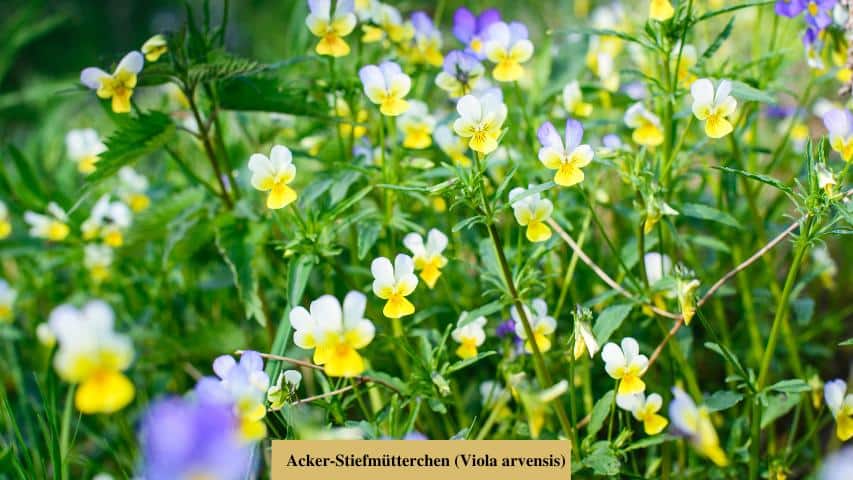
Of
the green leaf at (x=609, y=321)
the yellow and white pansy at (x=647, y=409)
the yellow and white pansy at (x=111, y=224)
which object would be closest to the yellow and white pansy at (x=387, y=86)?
the green leaf at (x=609, y=321)

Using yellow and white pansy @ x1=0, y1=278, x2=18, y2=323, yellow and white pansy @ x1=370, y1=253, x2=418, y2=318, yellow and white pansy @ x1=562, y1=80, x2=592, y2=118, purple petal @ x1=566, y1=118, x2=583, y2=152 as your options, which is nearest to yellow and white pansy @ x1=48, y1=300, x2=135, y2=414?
yellow and white pansy @ x1=370, y1=253, x2=418, y2=318

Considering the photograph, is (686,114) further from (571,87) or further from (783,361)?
(783,361)

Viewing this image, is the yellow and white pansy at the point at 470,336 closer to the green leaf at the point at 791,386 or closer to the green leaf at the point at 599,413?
the green leaf at the point at 599,413

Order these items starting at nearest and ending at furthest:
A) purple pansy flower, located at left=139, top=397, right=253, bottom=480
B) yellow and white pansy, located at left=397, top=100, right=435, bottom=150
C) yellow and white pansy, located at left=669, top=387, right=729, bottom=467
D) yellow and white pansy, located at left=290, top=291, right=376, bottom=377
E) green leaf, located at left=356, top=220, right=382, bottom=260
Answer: purple pansy flower, located at left=139, top=397, right=253, bottom=480 → yellow and white pansy, located at left=669, top=387, right=729, bottom=467 → yellow and white pansy, located at left=290, top=291, right=376, bottom=377 → green leaf, located at left=356, top=220, right=382, bottom=260 → yellow and white pansy, located at left=397, top=100, right=435, bottom=150

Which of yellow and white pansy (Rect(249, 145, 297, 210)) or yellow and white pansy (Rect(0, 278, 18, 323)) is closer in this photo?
yellow and white pansy (Rect(249, 145, 297, 210))

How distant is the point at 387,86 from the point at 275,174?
23cm

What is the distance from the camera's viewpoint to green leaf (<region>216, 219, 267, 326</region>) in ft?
4.53

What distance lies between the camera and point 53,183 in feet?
7.07

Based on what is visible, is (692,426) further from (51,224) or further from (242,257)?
(51,224)

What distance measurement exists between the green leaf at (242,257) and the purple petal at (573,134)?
57cm

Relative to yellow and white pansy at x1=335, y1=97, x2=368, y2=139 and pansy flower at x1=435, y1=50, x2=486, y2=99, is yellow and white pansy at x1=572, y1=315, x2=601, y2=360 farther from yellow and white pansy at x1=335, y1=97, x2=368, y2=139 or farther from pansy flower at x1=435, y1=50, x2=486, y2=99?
yellow and white pansy at x1=335, y1=97, x2=368, y2=139

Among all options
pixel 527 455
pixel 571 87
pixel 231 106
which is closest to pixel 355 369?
pixel 527 455

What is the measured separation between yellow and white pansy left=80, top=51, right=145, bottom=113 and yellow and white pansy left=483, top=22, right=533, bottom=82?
57cm

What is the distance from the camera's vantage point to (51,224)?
72.8 inches
